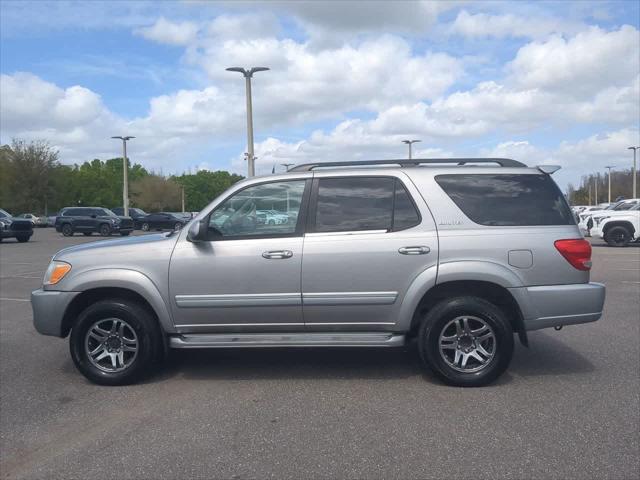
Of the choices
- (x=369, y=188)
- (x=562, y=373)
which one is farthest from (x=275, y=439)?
(x=562, y=373)

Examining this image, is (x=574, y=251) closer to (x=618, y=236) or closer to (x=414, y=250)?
(x=414, y=250)

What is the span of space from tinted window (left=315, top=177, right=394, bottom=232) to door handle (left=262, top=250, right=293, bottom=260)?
13.1 inches

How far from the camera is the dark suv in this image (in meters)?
37.1

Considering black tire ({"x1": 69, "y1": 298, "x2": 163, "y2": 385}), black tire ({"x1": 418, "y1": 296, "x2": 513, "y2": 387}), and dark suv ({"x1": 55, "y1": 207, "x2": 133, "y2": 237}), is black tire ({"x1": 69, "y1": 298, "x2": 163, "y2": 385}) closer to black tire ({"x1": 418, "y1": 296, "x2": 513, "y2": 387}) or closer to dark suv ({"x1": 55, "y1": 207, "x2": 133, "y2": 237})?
black tire ({"x1": 418, "y1": 296, "x2": 513, "y2": 387})

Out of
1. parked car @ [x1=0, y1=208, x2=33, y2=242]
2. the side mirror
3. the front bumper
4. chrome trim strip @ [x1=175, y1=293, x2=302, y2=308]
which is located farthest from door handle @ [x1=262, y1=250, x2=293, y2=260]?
parked car @ [x1=0, y1=208, x2=33, y2=242]

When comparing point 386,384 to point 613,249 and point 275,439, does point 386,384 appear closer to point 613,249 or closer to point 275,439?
point 275,439

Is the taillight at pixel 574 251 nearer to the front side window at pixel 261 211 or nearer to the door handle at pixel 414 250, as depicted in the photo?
the door handle at pixel 414 250

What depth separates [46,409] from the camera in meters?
5.09

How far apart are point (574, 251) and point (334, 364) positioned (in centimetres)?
248

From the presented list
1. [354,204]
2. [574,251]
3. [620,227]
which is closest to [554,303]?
[574,251]

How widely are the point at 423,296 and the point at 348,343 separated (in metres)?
0.76

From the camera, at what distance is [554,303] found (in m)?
5.41

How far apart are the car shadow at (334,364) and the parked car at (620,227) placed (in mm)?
17541

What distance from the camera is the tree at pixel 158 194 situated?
74812 millimetres
